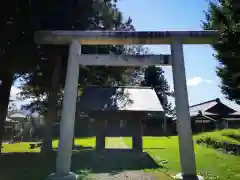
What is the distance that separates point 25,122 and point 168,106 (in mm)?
32072

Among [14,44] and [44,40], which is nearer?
[44,40]

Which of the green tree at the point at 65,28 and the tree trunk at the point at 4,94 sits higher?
the green tree at the point at 65,28

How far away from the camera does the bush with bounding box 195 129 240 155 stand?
17728mm

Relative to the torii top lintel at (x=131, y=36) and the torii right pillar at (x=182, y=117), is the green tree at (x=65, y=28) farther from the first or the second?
the torii right pillar at (x=182, y=117)

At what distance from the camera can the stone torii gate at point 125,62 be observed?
7.16m

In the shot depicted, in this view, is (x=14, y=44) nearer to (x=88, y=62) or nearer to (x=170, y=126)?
(x=88, y=62)

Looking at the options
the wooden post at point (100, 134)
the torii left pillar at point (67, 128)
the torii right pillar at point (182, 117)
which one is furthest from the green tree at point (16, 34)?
the wooden post at point (100, 134)

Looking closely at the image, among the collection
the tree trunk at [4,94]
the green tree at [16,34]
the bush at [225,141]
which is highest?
the green tree at [16,34]

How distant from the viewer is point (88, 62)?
783 centimetres

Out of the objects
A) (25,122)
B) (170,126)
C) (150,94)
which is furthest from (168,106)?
(150,94)

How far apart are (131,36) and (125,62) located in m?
0.75

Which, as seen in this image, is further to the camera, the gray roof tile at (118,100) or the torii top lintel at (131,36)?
the gray roof tile at (118,100)

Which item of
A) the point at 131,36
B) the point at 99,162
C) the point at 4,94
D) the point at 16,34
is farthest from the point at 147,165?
the point at 16,34

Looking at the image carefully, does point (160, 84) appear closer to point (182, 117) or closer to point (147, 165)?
point (147, 165)
